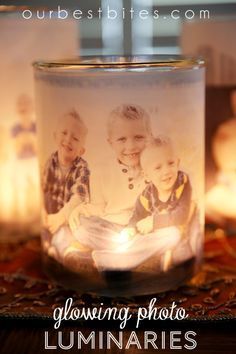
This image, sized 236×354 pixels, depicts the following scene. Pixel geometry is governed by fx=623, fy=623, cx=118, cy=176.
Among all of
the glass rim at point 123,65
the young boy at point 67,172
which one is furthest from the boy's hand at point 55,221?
the glass rim at point 123,65

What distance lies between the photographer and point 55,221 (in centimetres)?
59

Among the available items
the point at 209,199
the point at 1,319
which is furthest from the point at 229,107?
the point at 1,319

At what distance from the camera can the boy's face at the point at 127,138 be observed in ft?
1.79

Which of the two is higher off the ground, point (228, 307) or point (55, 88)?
point (55, 88)

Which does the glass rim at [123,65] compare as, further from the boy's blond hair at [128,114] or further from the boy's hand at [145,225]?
the boy's hand at [145,225]

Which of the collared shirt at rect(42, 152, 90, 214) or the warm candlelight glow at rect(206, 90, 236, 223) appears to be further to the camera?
the warm candlelight glow at rect(206, 90, 236, 223)

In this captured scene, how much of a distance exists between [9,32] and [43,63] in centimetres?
15

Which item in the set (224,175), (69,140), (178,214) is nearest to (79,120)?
(69,140)

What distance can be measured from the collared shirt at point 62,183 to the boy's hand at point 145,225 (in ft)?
0.17

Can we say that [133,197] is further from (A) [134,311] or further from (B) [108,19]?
(B) [108,19]

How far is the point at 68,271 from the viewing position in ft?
1.94

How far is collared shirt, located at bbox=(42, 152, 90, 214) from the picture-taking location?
562 millimetres

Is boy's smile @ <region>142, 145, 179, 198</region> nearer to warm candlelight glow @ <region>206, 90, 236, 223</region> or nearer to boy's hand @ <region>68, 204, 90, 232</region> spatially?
boy's hand @ <region>68, 204, 90, 232</region>

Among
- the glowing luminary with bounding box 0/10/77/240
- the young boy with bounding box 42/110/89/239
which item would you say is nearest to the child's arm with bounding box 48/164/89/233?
the young boy with bounding box 42/110/89/239
